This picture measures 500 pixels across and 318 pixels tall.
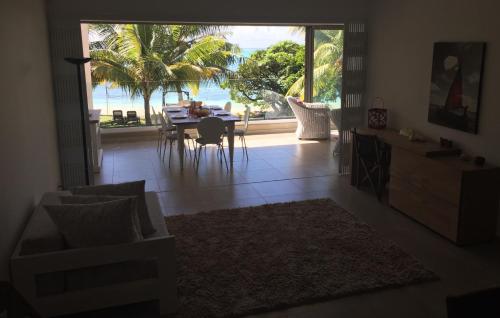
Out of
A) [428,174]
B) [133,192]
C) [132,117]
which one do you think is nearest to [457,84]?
[428,174]

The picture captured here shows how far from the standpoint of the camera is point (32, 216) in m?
3.22

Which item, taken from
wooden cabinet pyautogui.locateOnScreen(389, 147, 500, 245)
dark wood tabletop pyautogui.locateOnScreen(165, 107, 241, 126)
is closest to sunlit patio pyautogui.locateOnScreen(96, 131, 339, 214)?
dark wood tabletop pyautogui.locateOnScreen(165, 107, 241, 126)

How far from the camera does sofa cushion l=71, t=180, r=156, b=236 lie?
331 centimetres

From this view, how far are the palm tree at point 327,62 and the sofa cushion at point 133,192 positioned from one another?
7.11 meters

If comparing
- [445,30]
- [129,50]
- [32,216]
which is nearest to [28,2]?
[32,216]

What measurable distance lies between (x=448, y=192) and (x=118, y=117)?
762 centimetres

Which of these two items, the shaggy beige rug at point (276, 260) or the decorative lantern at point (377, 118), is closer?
the shaggy beige rug at point (276, 260)

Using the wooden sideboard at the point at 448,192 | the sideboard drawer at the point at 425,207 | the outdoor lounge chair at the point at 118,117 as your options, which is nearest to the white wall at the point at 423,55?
the wooden sideboard at the point at 448,192

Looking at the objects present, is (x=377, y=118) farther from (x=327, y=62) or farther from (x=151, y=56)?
(x=151, y=56)

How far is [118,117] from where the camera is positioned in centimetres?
993

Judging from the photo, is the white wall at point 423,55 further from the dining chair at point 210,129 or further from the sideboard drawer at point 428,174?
the dining chair at point 210,129

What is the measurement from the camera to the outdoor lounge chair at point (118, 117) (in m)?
9.88

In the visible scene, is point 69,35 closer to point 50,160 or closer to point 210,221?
point 50,160

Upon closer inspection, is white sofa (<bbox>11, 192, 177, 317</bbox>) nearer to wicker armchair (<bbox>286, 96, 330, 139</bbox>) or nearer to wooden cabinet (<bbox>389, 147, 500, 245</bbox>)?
wooden cabinet (<bbox>389, 147, 500, 245</bbox>)
